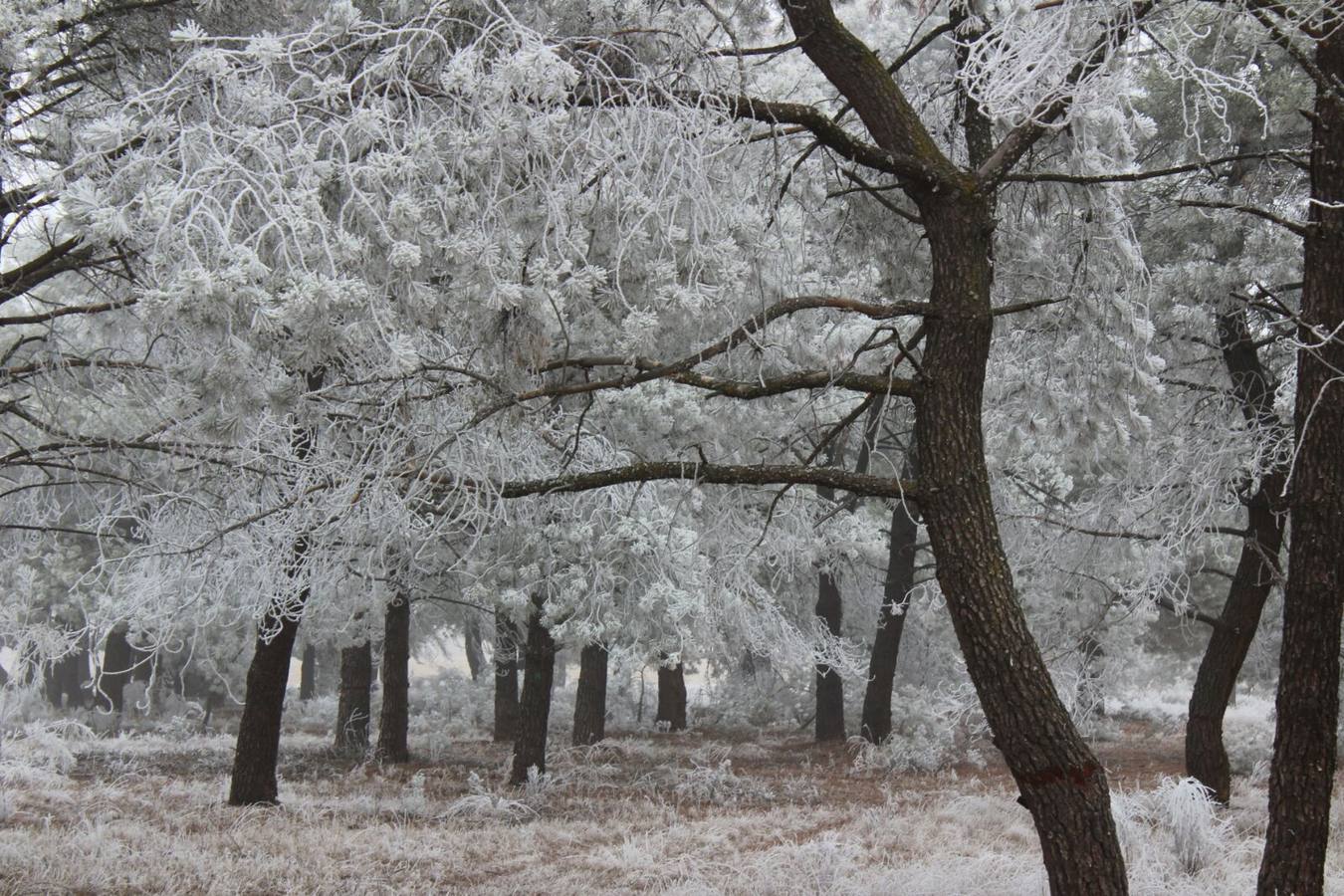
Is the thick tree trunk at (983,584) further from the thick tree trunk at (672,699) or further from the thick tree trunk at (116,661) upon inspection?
the thick tree trunk at (116,661)

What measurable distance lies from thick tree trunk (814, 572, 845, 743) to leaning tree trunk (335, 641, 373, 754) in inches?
290

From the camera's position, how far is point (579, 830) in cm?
1102

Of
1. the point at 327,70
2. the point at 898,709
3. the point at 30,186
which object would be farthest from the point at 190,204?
the point at 898,709

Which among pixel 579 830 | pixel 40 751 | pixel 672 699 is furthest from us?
pixel 672 699

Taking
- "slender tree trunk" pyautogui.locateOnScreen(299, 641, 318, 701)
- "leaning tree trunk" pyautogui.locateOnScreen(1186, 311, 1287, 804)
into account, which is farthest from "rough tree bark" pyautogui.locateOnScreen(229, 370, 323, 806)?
"slender tree trunk" pyautogui.locateOnScreen(299, 641, 318, 701)

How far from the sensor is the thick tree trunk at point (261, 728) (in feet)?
38.6

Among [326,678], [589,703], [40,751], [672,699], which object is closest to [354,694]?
[589,703]

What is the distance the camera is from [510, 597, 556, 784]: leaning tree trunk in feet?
46.5

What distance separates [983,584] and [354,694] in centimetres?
1527

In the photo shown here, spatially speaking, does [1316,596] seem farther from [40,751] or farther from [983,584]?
[40,751]

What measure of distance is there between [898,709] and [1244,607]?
34.2ft

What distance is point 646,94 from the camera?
16.2 feet

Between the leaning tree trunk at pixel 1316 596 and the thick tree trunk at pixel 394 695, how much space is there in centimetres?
1304

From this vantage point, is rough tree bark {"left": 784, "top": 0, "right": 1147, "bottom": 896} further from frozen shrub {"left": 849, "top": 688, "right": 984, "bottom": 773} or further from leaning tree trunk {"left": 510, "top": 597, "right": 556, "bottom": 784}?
leaning tree trunk {"left": 510, "top": 597, "right": 556, "bottom": 784}
